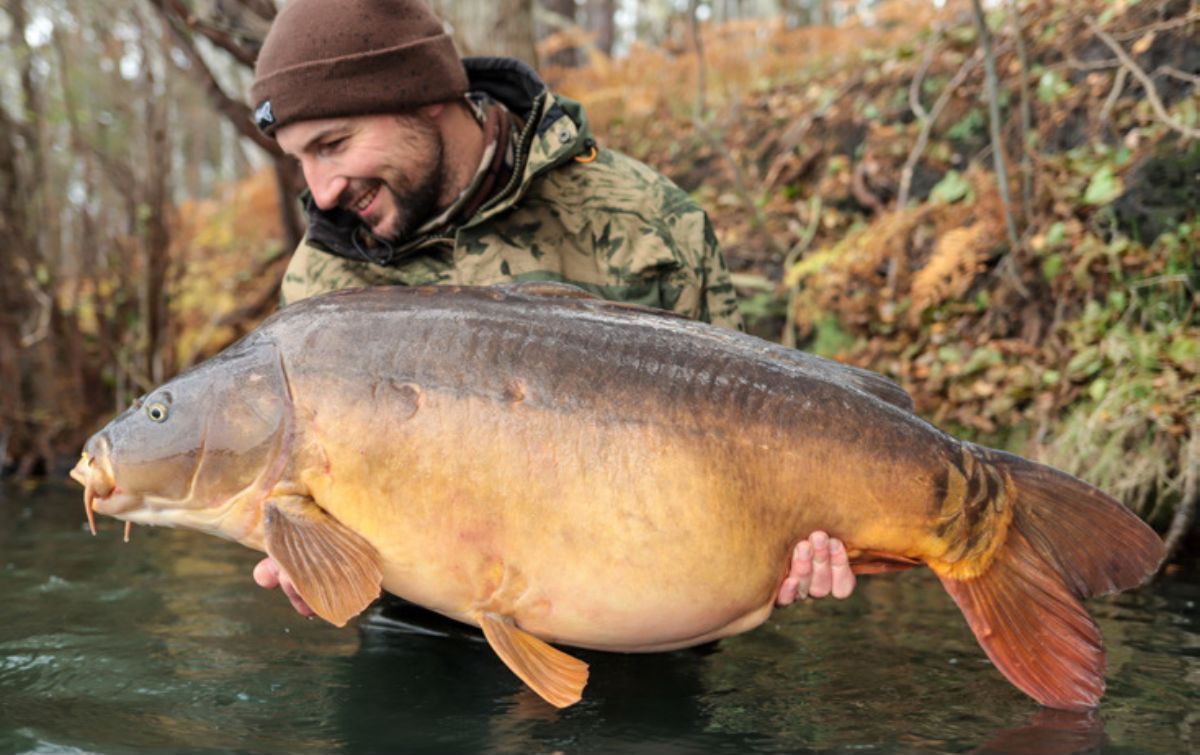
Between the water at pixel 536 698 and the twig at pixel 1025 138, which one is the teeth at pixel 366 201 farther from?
the twig at pixel 1025 138

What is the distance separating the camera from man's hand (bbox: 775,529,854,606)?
2383 mm

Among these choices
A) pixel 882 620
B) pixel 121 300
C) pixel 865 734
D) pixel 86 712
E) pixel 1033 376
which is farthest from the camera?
pixel 121 300

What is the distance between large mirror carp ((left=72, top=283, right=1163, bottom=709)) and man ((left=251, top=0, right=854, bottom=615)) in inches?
35.6

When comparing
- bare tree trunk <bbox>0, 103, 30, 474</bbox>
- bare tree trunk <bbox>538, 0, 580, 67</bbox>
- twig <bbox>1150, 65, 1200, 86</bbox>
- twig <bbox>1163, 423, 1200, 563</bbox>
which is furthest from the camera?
bare tree trunk <bbox>538, 0, 580, 67</bbox>

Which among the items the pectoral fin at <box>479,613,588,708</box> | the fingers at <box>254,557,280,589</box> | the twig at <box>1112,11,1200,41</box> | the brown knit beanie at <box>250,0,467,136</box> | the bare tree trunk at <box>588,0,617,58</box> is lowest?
the pectoral fin at <box>479,613,588,708</box>

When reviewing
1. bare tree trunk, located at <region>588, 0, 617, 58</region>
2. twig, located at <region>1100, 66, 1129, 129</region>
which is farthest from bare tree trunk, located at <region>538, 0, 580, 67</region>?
twig, located at <region>1100, 66, 1129, 129</region>

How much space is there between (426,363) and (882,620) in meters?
1.88

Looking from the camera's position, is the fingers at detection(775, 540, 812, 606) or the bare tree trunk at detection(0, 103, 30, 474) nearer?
the fingers at detection(775, 540, 812, 606)

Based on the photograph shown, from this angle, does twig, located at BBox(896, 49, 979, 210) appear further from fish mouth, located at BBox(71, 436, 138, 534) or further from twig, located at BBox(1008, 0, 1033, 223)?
fish mouth, located at BBox(71, 436, 138, 534)

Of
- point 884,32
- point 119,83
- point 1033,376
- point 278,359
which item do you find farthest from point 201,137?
point 278,359

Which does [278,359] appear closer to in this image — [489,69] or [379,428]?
[379,428]

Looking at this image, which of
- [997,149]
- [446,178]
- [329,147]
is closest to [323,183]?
[329,147]

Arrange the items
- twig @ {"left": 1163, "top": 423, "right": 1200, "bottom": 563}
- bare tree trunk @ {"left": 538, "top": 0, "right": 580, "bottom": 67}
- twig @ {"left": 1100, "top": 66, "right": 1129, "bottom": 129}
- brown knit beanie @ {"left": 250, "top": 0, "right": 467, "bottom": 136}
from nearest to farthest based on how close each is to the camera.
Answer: brown knit beanie @ {"left": 250, "top": 0, "right": 467, "bottom": 136}
twig @ {"left": 1163, "top": 423, "right": 1200, "bottom": 563}
twig @ {"left": 1100, "top": 66, "right": 1129, "bottom": 129}
bare tree trunk @ {"left": 538, "top": 0, "right": 580, "bottom": 67}

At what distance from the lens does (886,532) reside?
7.75 ft
